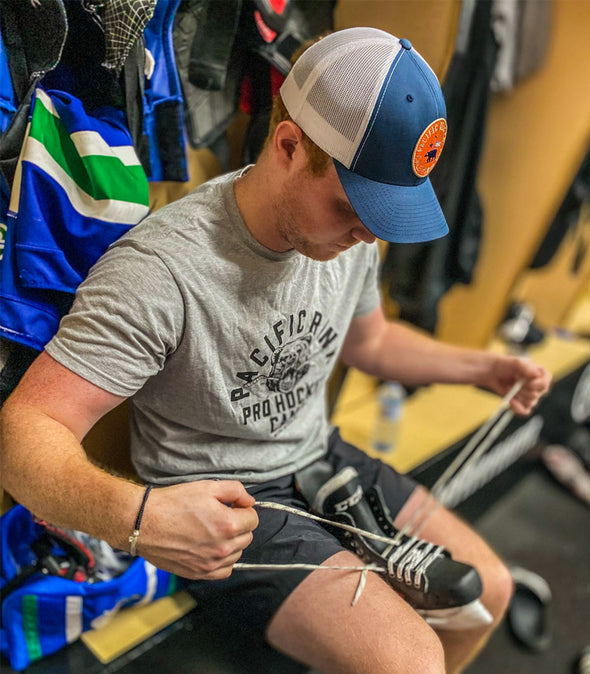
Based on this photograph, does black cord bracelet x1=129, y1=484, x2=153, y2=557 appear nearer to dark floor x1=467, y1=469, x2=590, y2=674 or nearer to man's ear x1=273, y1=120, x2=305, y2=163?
man's ear x1=273, y1=120, x2=305, y2=163

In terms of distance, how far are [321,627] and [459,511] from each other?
38.3 inches

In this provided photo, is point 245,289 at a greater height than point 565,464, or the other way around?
point 245,289

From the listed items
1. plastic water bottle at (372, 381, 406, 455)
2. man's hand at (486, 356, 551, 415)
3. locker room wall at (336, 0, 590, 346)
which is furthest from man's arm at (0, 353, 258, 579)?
locker room wall at (336, 0, 590, 346)

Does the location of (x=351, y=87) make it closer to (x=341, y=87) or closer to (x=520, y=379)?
(x=341, y=87)

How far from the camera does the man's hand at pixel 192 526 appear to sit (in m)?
0.60

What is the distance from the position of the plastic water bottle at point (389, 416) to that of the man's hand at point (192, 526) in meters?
0.93

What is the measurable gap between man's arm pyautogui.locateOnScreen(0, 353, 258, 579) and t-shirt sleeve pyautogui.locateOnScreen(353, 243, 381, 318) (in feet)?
1.53

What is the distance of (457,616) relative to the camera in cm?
85

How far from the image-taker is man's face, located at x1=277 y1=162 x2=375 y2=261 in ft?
2.27

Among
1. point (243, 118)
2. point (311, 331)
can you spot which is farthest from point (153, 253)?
point (243, 118)

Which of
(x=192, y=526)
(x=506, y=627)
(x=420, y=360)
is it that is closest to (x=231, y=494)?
(x=192, y=526)

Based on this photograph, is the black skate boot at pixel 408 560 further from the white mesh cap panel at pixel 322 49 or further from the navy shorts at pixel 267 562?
the white mesh cap panel at pixel 322 49

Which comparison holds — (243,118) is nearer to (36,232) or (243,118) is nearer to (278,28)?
(278,28)

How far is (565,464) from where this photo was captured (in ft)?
6.87
